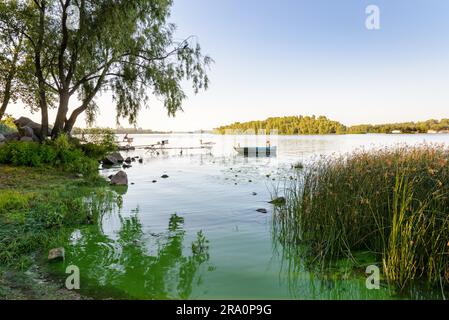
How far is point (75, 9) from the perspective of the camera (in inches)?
690

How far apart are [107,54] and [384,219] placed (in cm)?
1650

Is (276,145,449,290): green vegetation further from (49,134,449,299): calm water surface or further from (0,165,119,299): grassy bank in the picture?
(0,165,119,299): grassy bank

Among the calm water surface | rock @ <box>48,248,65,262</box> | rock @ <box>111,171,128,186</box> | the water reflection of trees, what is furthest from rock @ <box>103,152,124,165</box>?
rock @ <box>48,248,65,262</box>

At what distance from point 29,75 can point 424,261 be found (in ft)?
69.1

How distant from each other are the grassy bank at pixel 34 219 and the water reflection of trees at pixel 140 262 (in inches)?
20.6

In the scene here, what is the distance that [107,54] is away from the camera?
17.5 meters

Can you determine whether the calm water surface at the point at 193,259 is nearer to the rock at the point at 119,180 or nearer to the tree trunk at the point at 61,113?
the rock at the point at 119,180

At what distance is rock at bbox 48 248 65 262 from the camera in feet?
17.1

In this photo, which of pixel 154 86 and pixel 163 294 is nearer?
pixel 163 294

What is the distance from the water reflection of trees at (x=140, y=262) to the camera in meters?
4.42

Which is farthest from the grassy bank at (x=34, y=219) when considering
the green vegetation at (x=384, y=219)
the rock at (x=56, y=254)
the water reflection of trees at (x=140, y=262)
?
the green vegetation at (x=384, y=219)

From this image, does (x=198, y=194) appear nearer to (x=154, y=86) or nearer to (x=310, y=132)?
(x=154, y=86)

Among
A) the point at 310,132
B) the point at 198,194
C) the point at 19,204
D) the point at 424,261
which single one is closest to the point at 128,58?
the point at 198,194
